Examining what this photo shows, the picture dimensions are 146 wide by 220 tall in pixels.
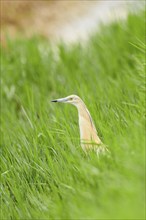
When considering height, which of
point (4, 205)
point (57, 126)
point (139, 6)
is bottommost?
point (4, 205)

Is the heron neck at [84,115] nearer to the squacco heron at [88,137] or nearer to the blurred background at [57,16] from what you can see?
the squacco heron at [88,137]

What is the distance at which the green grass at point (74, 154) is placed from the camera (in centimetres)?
218

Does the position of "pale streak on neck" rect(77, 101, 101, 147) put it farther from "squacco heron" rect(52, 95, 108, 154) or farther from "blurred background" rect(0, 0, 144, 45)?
"blurred background" rect(0, 0, 144, 45)

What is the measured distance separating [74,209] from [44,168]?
0.53 m

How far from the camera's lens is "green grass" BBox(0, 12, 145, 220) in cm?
218

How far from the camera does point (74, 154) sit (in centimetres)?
260

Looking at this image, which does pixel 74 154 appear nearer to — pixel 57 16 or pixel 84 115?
pixel 84 115

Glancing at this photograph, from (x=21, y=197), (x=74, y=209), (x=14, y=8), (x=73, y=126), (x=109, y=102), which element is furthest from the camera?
(x=14, y=8)

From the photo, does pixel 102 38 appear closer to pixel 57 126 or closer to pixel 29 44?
pixel 29 44

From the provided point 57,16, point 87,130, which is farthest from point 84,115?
point 57,16

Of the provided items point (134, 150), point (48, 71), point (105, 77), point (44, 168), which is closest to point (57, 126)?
point (44, 168)

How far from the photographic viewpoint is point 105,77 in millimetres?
4543

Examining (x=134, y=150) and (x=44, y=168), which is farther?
(x=44, y=168)

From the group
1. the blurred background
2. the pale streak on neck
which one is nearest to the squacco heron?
the pale streak on neck
